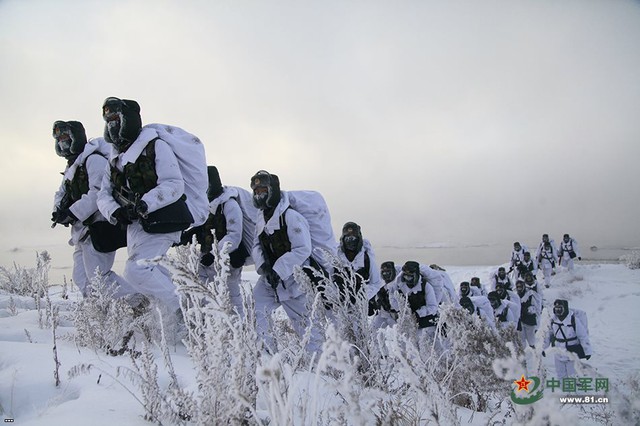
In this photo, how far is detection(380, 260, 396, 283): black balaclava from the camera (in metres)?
7.00

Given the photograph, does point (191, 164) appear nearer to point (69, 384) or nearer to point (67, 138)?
point (67, 138)

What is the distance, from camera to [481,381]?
10.4 feet

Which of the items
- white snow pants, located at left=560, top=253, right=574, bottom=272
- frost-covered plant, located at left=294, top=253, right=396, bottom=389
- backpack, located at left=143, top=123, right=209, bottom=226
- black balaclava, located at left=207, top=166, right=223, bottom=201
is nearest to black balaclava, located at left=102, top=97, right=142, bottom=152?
backpack, located at left=143, top=123, right=209, bottom=226

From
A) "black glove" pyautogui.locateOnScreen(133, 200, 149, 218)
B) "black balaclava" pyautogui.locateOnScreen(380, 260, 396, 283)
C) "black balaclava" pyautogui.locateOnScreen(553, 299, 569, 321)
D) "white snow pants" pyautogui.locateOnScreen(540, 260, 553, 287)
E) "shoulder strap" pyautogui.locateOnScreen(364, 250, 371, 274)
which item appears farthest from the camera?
"white snow pants" pyautogui.locateOnScreen(540, 260, 553, 287)

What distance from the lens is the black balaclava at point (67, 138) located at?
4.46 meters

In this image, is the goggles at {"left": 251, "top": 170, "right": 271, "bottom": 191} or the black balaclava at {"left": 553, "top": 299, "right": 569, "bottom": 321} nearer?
the goggles at {"left": 251, "top": 170, "right": 271, "bottom": 191}

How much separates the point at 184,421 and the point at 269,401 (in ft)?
2.27

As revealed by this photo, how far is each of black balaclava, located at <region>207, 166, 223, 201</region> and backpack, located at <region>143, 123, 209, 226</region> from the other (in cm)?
172

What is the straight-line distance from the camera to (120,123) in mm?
3762

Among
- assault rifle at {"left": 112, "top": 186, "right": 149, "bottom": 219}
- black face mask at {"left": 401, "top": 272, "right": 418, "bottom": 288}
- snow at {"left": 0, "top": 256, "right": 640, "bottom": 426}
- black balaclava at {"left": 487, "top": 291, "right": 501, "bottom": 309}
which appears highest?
assault rifle at {"left": 112, "top": 186, "right": 149, "bottom": 219}

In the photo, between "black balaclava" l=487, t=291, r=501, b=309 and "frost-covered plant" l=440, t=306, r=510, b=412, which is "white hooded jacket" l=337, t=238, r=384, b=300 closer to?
"frost-covered plant" l=440, t=306, r=510, b=412

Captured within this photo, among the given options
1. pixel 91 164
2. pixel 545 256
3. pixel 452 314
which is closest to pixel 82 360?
pixel 452 314

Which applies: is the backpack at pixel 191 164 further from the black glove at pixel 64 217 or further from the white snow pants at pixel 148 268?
the black glove at pixel 64 217

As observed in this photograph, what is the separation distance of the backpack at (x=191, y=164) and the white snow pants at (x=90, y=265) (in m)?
1.12
